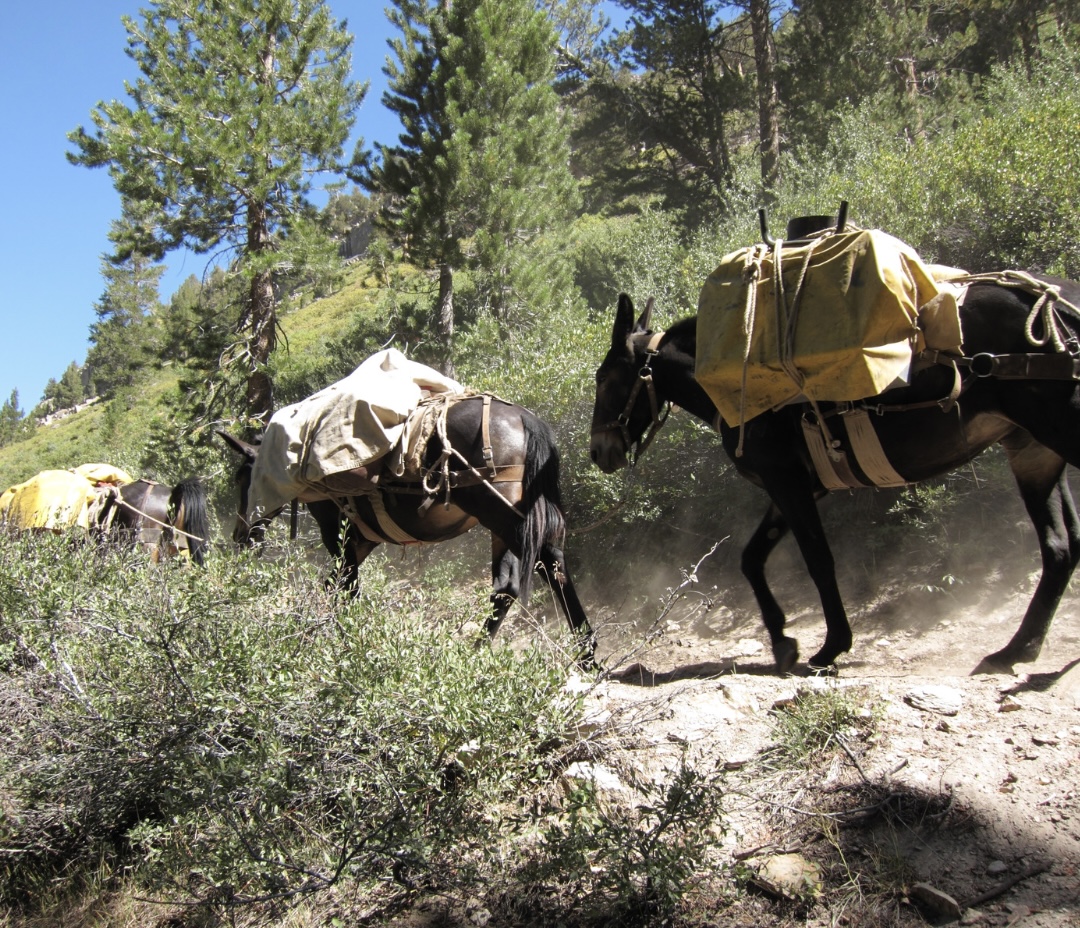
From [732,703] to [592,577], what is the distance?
4.90 meters

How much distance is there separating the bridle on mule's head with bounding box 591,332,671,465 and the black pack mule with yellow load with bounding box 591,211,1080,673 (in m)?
0.41

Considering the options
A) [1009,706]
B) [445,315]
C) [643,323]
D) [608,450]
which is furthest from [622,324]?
[445,315]

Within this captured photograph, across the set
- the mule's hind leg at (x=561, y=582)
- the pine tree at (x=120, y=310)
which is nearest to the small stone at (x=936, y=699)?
the mule's hind leg at (x=561, y=582)

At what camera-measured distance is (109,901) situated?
3.41 meters

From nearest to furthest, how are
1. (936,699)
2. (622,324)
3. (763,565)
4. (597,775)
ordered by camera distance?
(597,775) → (936,699) → (763,565) → (622,324)

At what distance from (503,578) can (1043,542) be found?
328 centimetres

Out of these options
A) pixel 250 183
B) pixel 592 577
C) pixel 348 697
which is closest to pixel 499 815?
pixel 348 697

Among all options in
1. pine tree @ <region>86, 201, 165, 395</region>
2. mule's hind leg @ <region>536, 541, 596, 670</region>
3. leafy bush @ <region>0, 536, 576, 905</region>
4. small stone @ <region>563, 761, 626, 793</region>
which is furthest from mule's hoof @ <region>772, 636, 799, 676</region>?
pine tree @ <region>86, 201, 165, 395</region>

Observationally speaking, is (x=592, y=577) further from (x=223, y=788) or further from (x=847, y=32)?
(x=847, y=32)

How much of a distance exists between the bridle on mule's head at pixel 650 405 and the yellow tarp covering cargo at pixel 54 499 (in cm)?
625

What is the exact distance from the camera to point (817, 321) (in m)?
4.11

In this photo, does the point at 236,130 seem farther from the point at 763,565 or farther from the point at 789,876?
the point at 789,876

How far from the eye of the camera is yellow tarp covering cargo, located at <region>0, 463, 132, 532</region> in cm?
880

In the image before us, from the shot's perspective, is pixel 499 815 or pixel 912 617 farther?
pixel 912 617
